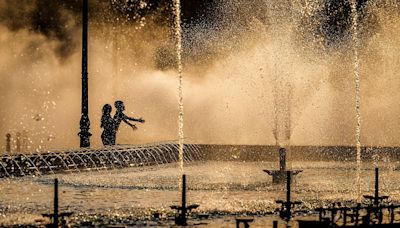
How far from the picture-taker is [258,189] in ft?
78.1

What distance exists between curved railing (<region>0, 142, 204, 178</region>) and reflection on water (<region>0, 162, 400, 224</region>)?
0.76 metres

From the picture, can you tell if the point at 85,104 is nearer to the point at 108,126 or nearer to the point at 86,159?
the point at 86,159

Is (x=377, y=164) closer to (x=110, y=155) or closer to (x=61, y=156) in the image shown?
(x=110, y=155)

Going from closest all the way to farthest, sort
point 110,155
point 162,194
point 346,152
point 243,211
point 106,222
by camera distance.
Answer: point 106,222 → point 243,211 → point 162,194 → point 110,155 → point 346,152

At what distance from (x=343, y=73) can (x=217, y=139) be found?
10513 mm

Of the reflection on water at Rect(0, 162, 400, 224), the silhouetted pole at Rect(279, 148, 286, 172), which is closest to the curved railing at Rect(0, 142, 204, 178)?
the reflection on water at Rect(0, 162, 400, 224)

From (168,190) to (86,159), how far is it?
7.98 m

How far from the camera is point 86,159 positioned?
100ft

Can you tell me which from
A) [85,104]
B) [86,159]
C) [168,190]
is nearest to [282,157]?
[168,190]

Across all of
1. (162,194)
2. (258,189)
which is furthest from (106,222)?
(258,189)

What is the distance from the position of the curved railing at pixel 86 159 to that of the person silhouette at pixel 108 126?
61cm

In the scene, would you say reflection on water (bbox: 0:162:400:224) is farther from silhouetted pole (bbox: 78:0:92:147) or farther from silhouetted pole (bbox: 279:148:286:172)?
silhouetted pole (bbox: 78:0:92:147)

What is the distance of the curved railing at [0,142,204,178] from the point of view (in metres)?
27.8

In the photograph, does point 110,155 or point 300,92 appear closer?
point 110,155
